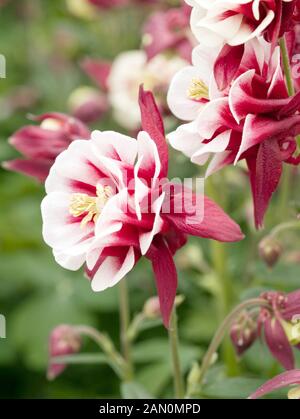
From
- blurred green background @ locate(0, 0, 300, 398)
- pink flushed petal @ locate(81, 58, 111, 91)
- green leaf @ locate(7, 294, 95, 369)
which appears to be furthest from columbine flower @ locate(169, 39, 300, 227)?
green leaf @ locate(7, 294, 95, 369)

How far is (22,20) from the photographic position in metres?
3.30

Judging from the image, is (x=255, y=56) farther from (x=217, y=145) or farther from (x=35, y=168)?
(x=35, y=168)

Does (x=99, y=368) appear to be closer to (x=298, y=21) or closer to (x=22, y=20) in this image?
(x=298, y=21)

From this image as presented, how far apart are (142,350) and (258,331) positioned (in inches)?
24.7

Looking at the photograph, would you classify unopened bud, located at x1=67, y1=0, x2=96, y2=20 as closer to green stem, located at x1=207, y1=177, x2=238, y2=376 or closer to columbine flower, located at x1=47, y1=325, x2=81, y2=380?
green stem, located at x1=207, y1=177, x2=238, y2=376

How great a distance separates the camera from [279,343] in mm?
1178

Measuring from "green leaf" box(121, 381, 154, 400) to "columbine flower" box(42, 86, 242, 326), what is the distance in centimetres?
34

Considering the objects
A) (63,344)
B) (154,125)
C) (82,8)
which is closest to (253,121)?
(154,125)

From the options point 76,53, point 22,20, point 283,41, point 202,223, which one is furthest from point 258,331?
point 22,20

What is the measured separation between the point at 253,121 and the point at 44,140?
0.41m

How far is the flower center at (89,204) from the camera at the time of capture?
106 centimetres

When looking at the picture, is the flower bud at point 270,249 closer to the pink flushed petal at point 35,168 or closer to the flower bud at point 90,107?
the pink flushed petal at point 35,168

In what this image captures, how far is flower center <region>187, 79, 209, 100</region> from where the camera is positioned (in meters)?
1.11

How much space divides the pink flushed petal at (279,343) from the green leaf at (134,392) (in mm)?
259
